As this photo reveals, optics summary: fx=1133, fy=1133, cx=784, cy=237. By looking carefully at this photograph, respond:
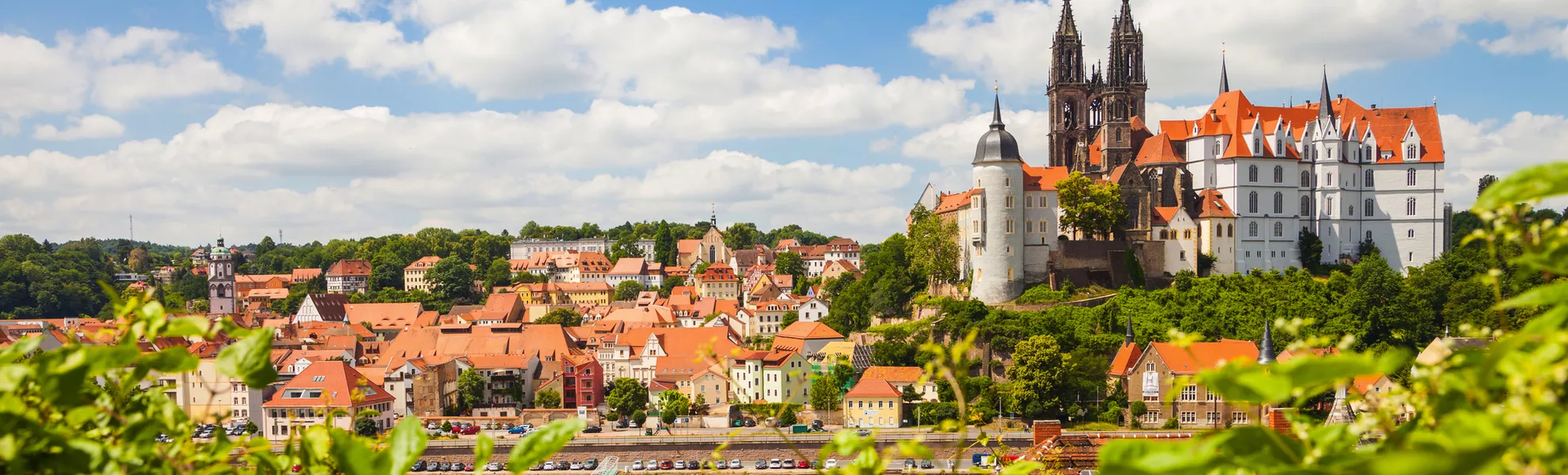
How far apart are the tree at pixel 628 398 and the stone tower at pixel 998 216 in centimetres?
1582

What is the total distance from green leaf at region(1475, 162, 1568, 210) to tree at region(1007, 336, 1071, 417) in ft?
136

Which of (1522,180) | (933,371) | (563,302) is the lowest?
(563,302)

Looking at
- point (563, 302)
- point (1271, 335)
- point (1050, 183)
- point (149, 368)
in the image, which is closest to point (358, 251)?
point (563, 302)

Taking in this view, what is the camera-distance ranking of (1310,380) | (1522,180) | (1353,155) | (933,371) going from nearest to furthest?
(1310,380), (1522,180), (933,371), (1353,155)

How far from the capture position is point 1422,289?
47.1 metres

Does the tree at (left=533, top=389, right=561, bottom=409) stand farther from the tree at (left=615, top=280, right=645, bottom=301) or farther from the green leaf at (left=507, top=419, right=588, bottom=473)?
the green leaf at (left=507, top=419, right=588, bottom=473)

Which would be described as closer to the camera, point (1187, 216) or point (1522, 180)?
point (1522, 180)

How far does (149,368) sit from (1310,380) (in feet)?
7.94

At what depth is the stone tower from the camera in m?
47.0

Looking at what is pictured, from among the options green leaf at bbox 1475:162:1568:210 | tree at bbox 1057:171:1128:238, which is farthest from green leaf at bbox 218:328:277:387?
tree at bbox 1057:171:1128:238

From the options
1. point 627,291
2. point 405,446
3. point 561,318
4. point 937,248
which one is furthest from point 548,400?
point 405,446

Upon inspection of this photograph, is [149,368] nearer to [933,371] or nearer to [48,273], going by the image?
[933,371]

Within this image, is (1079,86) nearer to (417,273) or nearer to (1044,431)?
(1044,431)

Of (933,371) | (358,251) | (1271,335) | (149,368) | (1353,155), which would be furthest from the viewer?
(358,251)
